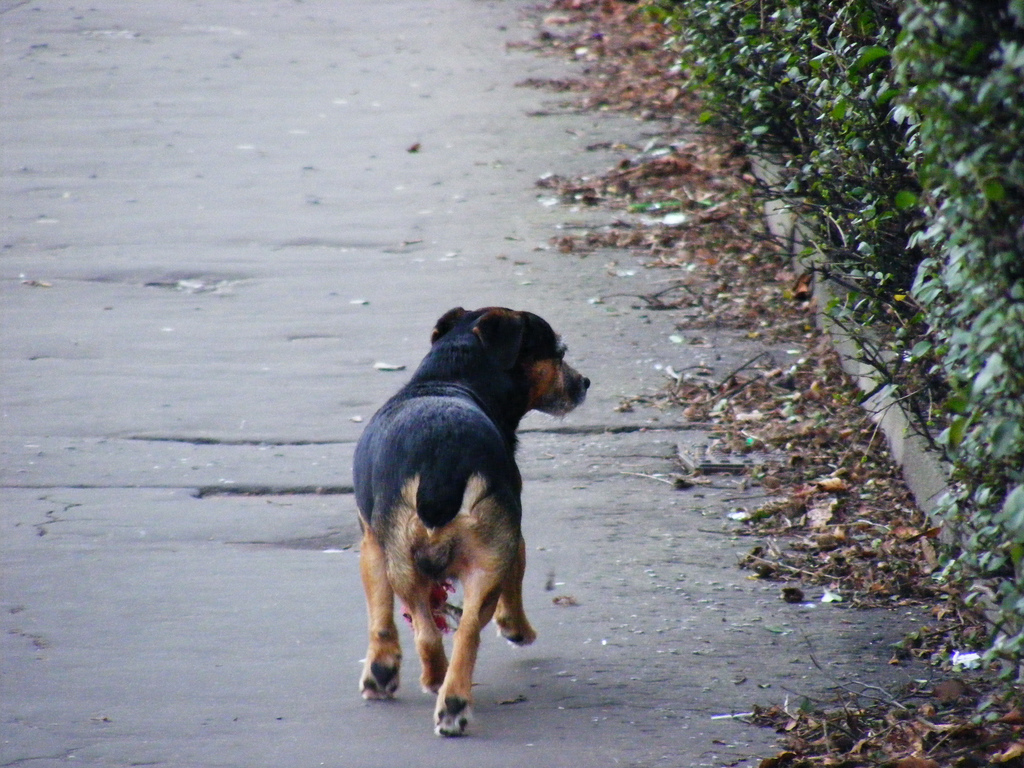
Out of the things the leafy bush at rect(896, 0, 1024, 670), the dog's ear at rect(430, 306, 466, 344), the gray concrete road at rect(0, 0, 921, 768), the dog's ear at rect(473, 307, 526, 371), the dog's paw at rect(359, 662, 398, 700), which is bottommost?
the gray concrete road at rect(0, 0, 921, 768)

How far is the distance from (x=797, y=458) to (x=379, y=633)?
254 centimetres

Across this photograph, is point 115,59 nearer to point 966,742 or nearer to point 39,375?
point 39,375

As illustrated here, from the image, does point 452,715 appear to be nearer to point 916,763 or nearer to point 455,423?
point 455,423

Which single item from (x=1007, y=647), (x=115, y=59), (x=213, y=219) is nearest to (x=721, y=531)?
(x=1007, y=647)

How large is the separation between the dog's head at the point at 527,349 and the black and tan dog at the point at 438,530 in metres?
0.29

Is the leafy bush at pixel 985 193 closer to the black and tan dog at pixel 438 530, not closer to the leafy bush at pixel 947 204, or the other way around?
the leafy bush at pixel 947 204

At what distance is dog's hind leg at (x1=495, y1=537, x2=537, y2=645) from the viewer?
461cm

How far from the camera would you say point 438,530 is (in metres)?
4.18

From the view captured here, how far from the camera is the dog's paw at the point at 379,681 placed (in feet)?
14.3

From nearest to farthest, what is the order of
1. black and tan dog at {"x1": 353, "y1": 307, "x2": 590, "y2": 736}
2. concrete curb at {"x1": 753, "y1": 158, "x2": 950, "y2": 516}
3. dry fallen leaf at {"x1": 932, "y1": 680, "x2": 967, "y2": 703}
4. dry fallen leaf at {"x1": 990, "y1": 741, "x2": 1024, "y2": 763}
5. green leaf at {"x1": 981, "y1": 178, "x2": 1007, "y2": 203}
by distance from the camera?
green leaf at {"x1": 981, "y1": 178, "x2": 1007, "y2": 203} → dry fallen leaf at {"x1": 990, "y1": 741, "x2": 1024, "y2": 763} → dry fallen leaf at {"x1": 932, "y1": 680, "x2": 967, "y2": 703} → black and tan dog at {"x1": 353, "y1": 307, "x2": 590, "y2": 736} → concrete curb at {"x1": 753, "y1": 158, "x2": 950, "y2": 516}

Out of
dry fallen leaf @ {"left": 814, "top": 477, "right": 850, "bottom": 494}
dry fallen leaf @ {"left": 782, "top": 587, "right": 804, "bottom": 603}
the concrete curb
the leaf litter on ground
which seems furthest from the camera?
dry fallen leaf @ {"left": 814, "top": 477, "right": 850, "bottom": 494}

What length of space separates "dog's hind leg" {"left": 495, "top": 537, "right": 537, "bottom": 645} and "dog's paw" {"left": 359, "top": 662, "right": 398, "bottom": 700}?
1.60 feet

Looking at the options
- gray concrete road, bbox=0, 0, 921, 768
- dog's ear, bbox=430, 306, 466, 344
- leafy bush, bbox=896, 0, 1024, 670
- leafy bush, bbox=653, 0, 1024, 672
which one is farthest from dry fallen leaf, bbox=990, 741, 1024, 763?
dog's ear, bbox=430, 306, 466, 344

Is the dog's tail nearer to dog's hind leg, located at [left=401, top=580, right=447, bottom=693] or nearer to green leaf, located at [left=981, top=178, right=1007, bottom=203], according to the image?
dog's hind leg, located at [left=401, top=580, right=447, bottom=693]
